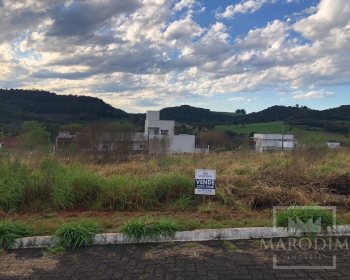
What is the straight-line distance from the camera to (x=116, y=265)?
4.66 meters

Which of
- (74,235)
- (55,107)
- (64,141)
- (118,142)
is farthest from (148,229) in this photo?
(55,107)

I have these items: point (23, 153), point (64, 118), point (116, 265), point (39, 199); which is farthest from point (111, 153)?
point (64, 118)

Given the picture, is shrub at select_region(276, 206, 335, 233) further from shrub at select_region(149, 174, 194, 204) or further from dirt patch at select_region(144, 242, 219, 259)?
shrub at select_region(149, 174, 194, 204)

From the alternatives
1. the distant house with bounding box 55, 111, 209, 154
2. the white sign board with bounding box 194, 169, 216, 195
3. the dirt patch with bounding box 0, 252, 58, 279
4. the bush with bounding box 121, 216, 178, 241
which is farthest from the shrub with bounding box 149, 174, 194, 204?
the distant house with bounding box 55, 111, 209, 154

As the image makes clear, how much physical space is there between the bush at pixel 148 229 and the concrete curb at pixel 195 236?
55mm

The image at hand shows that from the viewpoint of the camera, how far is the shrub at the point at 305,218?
5.76 metres

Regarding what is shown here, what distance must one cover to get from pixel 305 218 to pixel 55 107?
6457 centimetres

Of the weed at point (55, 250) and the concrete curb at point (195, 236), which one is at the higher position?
the concrete curb at point (195, 236)

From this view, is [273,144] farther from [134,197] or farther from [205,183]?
[134,197]

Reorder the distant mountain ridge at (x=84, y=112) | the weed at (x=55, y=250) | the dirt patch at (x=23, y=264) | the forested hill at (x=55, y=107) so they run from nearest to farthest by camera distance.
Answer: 1. the dirt patch at (x=23, y=264)
2. the weed at (x=55, y=250)
3. the distant mountain ridge at (x=84, y=112)
4. the forested hill at (x=55, y=107)

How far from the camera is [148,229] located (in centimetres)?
558

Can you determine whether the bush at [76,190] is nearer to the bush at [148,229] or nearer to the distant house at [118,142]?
the bush at [148,229]

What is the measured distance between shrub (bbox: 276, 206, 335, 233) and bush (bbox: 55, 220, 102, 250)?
8.86 ft

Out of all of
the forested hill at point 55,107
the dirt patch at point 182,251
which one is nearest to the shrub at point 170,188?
the dirt patch at point 182,251
